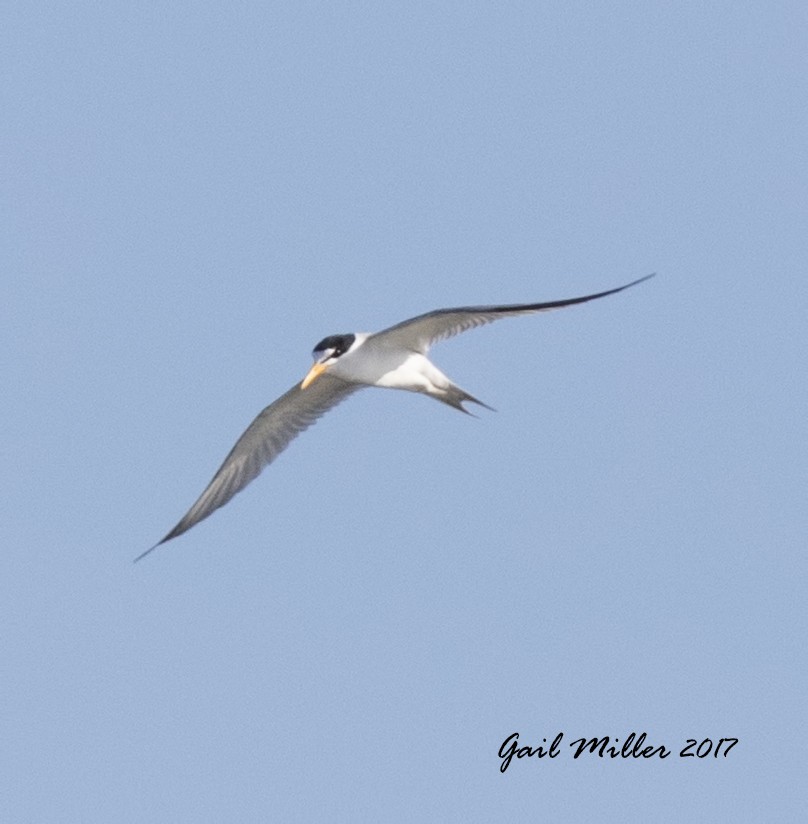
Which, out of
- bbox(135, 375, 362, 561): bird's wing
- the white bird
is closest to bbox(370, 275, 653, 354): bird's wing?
the white bird

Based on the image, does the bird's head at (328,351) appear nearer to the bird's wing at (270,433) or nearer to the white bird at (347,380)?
the white bird at (347,380)

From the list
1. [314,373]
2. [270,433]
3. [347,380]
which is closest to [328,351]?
[314,373]

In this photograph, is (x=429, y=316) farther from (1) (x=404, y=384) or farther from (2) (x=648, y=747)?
(2) (x=648, y=747)

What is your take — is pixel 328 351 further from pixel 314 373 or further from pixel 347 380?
pixel 347 380

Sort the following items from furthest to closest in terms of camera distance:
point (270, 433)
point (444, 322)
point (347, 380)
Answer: point (270, 433)
point (347, 380)
point (444, 322)

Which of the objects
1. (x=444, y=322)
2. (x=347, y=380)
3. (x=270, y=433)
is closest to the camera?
(x=444, y=322)

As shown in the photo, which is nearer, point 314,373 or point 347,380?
point 314,373

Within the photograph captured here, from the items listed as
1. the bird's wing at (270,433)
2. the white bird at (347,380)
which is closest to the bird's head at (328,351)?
the white bird at (347,380)

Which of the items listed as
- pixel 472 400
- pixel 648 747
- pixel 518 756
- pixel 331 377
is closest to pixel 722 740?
pixel 648 747
